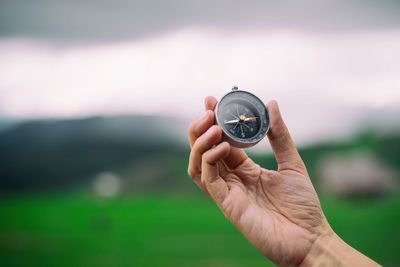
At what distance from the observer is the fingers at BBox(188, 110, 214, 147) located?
3037 millimetres

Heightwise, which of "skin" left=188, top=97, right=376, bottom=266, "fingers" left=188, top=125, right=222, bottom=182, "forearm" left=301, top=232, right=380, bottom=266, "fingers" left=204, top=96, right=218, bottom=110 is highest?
"fingers" left=204, top=96, right=218, bottom=110

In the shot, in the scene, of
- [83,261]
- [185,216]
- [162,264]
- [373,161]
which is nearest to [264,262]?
[162,264]

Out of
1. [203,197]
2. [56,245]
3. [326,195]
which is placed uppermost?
[56,245]

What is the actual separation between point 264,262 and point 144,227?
846 centimetres

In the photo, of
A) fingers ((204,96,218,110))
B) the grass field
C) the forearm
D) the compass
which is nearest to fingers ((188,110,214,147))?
the compass

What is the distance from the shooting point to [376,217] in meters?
17.7

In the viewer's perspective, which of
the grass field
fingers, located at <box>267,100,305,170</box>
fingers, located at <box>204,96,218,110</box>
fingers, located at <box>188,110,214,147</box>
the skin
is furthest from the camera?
the grass field

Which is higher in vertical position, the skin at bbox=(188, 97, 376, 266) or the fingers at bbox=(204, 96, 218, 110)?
the fingers at bbox=(204, 96, 218, 110)

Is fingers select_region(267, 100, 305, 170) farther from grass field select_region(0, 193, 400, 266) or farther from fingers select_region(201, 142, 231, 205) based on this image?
grass field select_region(0, 193, 400, 266)

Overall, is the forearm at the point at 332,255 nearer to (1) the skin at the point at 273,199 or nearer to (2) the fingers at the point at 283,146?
(1) the skin at the point at 273,199

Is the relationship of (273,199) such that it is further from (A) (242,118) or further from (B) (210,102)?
(B) (210,102)

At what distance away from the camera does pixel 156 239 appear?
14305 millimetres

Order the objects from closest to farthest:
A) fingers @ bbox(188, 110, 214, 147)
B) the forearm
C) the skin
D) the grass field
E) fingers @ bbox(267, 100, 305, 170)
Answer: the forearm, the skin, fingers @ bbox(188, 110, 214, 147), fingers @ bbox(267, 100, 305, 170), the grass field

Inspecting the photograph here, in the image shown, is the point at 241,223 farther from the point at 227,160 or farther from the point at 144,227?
the point at 144,227
